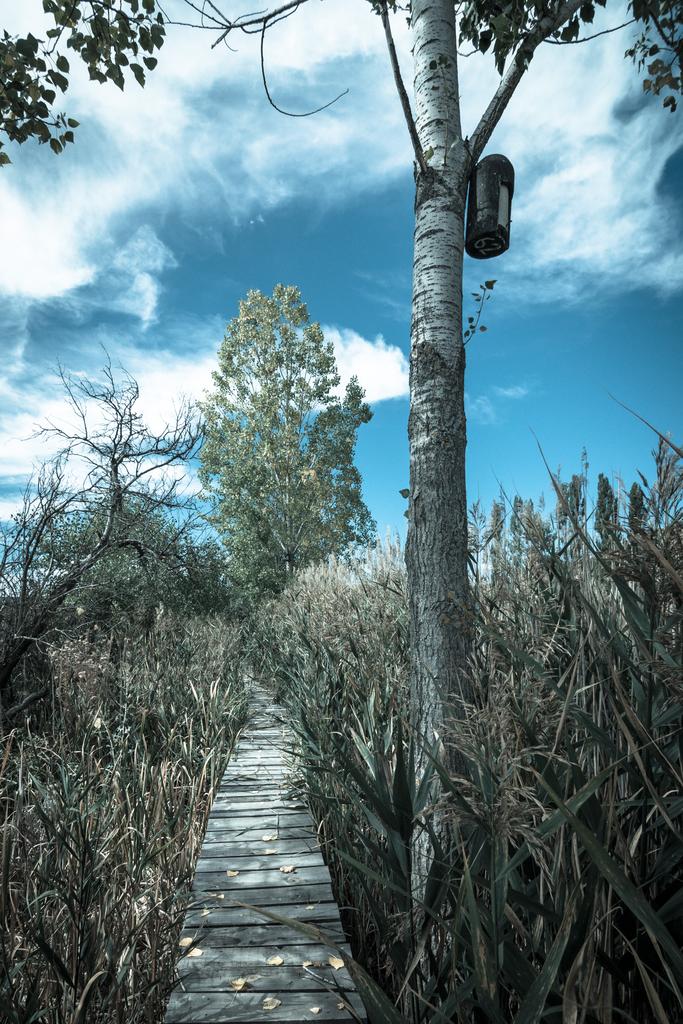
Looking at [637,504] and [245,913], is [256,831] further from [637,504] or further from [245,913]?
[637,504]

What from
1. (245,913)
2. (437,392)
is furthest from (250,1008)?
(437,392)

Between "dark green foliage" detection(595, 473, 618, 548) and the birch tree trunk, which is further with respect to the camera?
the birch tree trunk

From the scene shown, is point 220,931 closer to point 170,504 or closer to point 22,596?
point 22,596

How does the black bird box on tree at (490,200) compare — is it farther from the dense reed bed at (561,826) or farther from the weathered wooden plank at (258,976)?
the weathered wooden plank at (258,976)

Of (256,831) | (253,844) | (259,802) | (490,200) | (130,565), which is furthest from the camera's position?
(130,565)

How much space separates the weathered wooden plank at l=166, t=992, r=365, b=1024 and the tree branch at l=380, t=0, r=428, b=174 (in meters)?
3.34

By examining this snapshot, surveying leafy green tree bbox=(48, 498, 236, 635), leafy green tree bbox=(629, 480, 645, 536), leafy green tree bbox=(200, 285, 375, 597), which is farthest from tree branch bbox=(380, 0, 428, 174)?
leafy green tree bbox=(200, 285, 375, 597)

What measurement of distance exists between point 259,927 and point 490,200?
3.50m

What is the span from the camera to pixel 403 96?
245 centimetres

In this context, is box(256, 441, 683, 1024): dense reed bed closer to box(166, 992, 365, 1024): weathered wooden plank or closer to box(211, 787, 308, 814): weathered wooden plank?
box(166, 992, 365, 1024): weathered wooden plank

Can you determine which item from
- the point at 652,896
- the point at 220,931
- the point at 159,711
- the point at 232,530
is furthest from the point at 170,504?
the point at 232,530

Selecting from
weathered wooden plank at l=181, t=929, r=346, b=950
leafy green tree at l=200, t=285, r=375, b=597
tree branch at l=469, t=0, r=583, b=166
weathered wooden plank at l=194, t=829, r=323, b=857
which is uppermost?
leafy green tree at l=200, t=285, r=375, b=597

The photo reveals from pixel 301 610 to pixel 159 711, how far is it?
382 centimetres

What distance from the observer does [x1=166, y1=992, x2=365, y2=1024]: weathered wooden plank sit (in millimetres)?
1914
